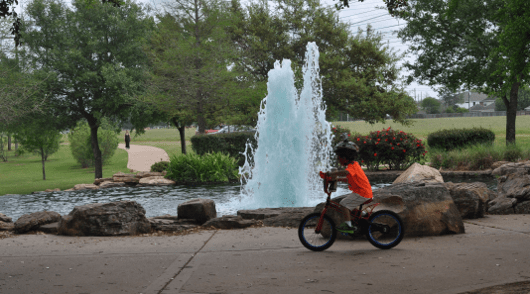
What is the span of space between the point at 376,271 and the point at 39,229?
5.47 metres

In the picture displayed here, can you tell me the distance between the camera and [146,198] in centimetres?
1203

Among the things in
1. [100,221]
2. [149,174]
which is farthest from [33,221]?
[149,174]

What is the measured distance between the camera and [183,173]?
15672 mm

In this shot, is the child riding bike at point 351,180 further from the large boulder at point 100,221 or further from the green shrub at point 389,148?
the green shrub at point 389,148

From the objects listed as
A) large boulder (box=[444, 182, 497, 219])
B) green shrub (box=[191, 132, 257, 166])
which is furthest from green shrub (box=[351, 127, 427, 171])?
large boulder (box=[444, 182, 497, 219])

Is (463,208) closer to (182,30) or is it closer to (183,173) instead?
(183,173)

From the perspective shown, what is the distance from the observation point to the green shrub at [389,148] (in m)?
16.4

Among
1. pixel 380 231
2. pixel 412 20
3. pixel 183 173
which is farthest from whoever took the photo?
pixel 412 20

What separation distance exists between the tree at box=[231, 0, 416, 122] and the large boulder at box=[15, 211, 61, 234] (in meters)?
21.4

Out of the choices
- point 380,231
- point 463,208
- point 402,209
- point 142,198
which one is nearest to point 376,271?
point 380,231

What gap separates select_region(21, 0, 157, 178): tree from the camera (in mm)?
19531

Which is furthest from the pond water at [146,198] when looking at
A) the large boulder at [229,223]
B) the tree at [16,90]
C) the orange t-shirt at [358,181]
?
the orange t-shirt at [358,181]

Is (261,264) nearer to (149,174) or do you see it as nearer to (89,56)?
(149,174)

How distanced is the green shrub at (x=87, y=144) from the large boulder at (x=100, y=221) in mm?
22790
